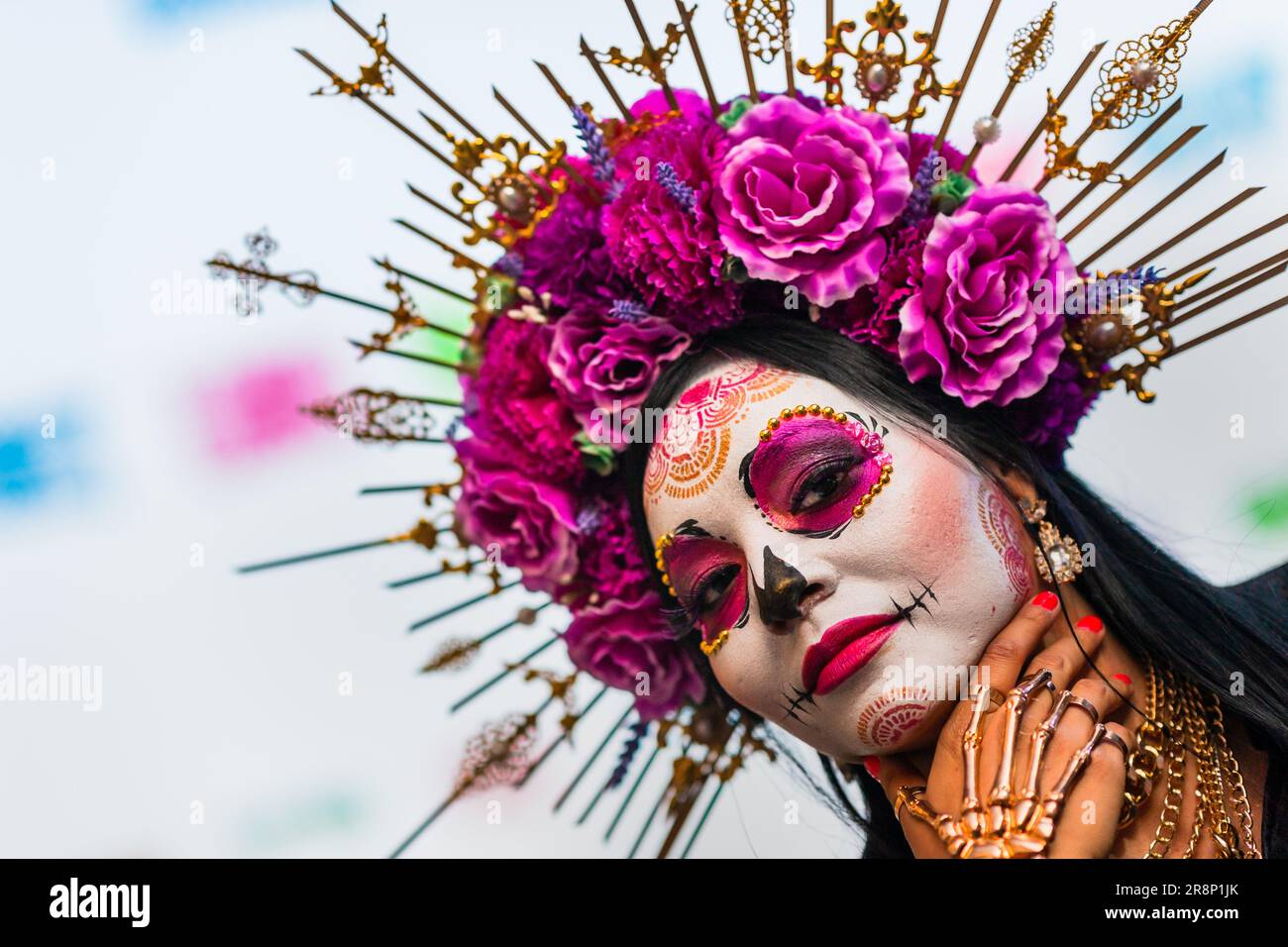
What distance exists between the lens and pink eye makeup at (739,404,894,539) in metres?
2.29

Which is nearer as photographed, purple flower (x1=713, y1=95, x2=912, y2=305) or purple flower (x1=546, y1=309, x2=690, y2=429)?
purple flower (x1=713, y1=95, x2=912, y2=305)

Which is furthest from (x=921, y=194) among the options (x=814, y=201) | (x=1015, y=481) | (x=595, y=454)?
(x=595, y=454)

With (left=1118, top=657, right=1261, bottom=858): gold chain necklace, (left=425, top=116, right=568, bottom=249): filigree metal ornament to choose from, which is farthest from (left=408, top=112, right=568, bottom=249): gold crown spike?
(left=1118, top=657, right=1261, bottom=858): gold chain necklace

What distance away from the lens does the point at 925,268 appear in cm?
238

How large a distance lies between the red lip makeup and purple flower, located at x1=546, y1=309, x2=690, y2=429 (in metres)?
0.63


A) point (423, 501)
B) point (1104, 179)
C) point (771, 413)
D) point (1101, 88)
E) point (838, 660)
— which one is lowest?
point (838, 660)

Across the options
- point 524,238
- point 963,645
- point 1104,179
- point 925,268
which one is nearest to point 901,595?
point 963,645

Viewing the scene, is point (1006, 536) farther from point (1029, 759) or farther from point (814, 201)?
point (814, 201)

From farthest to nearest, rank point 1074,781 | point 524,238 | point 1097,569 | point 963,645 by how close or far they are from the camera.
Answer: point 524,238
point 1097,569
point 963,645
point 1074,781

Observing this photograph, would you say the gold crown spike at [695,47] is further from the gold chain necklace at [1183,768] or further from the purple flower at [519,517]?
the gold chain necklace at [1183,768]

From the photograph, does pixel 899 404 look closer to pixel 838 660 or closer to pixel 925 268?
pixel 925 268

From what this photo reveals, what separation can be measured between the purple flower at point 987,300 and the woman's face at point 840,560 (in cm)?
14

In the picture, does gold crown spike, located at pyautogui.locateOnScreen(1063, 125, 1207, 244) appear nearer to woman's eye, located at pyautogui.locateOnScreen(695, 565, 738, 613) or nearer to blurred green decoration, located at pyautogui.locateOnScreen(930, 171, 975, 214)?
blurred green decoration, located at pyautogui.locateOnScreen(930, 171, 975, 214)

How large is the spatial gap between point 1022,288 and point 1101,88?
0.43 meters
